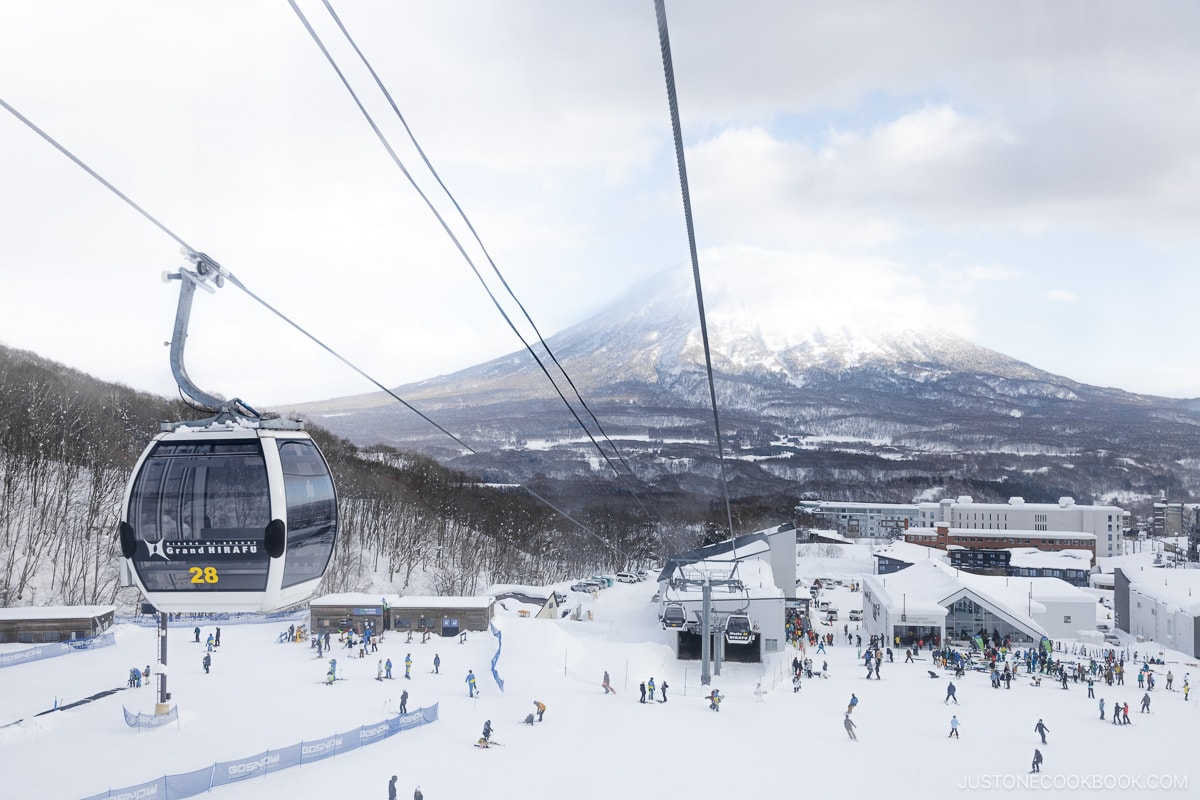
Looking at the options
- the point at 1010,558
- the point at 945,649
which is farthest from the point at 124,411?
the point at 1010,558

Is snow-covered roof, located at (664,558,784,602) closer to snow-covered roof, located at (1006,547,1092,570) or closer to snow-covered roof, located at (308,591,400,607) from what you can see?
snow-covered roof, located at (308,591,400,607)

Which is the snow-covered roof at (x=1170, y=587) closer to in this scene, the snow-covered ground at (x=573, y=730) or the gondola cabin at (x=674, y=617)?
the snow-covered ground at (x=573, y=730)

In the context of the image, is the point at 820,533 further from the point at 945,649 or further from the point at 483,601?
the point at 483,601

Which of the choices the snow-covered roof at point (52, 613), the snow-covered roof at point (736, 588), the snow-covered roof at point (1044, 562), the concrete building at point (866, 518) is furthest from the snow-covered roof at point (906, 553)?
the snow-covered roof at point (52, 613)

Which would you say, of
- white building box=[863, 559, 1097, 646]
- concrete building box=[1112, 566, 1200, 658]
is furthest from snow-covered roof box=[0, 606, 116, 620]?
concrete building box=[1112, 566, 1200, 658]

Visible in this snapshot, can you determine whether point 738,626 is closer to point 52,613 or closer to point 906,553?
point 52,613
